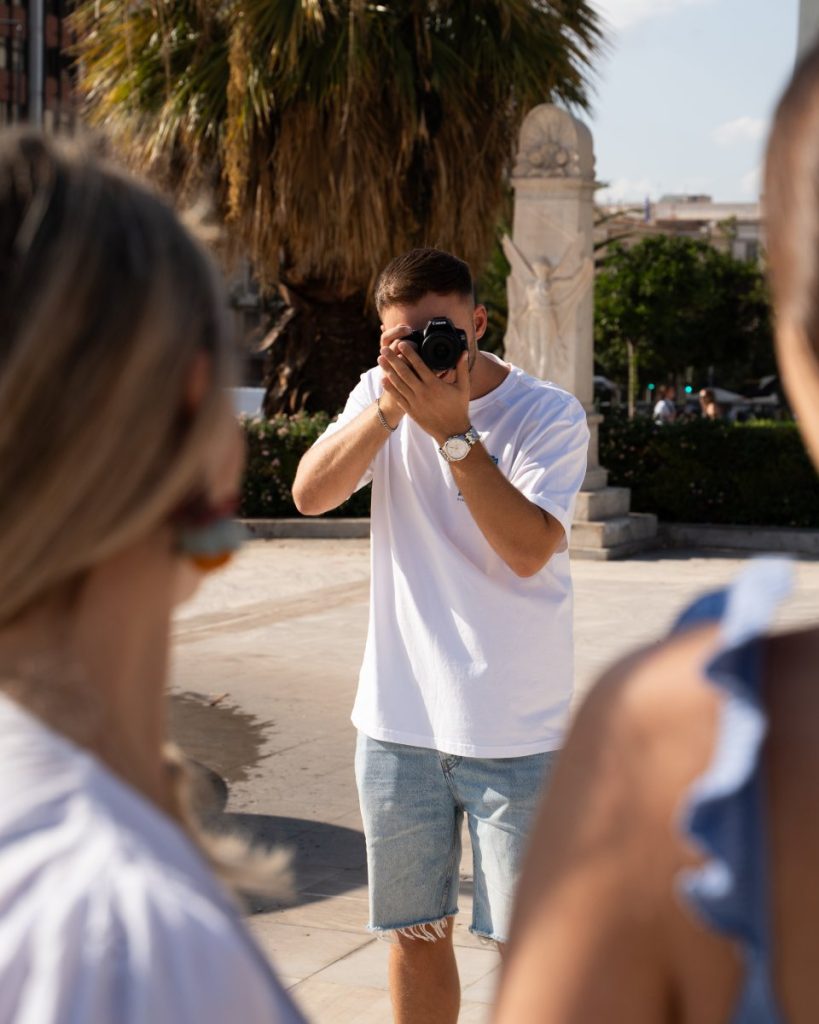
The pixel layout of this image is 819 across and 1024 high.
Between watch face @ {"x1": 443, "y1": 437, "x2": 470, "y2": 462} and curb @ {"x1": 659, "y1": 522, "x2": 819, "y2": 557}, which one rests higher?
watch face @ {"x1": 443, "y1": 437, "x2": 470, "y2": 462}

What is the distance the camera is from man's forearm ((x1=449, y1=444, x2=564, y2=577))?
321 centimetres

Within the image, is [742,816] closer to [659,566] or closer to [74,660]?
[74,660]

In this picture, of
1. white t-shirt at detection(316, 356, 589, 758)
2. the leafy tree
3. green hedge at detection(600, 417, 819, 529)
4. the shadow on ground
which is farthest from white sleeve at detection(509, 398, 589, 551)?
the leafy tree

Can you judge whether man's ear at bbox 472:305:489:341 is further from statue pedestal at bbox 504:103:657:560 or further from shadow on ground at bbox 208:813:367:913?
statue pedestal at bbox 504:103:657:560

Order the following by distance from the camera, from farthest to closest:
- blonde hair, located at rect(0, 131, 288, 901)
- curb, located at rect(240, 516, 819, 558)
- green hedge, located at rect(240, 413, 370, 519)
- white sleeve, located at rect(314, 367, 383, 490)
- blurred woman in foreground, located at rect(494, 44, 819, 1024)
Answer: green hedge, located at rect(240, 413, 370, 519)
curb, located at rect(240, 516, 819, 558)
white sleeve, located at rect(314, 367, 383, 490)
blonde hair, located at rect(0, 131, 288, 901)
blurred woman in foreground, located at rect(494, 44, 819, 1024)

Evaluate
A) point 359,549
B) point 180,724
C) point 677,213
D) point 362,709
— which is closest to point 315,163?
point 359,549

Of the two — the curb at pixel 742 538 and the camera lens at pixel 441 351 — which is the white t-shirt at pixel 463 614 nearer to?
the camera lens at pixel 441 351

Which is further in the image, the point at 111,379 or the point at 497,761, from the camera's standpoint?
the point at 497,761

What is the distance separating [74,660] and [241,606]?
10109mm

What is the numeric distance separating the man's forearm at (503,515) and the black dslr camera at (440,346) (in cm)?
23

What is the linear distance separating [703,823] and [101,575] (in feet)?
1.70

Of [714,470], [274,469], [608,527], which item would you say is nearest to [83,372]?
[608,527]

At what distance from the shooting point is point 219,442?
3.94 ft

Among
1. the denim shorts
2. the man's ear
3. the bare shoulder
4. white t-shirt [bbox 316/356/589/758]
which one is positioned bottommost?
the denim shorts
